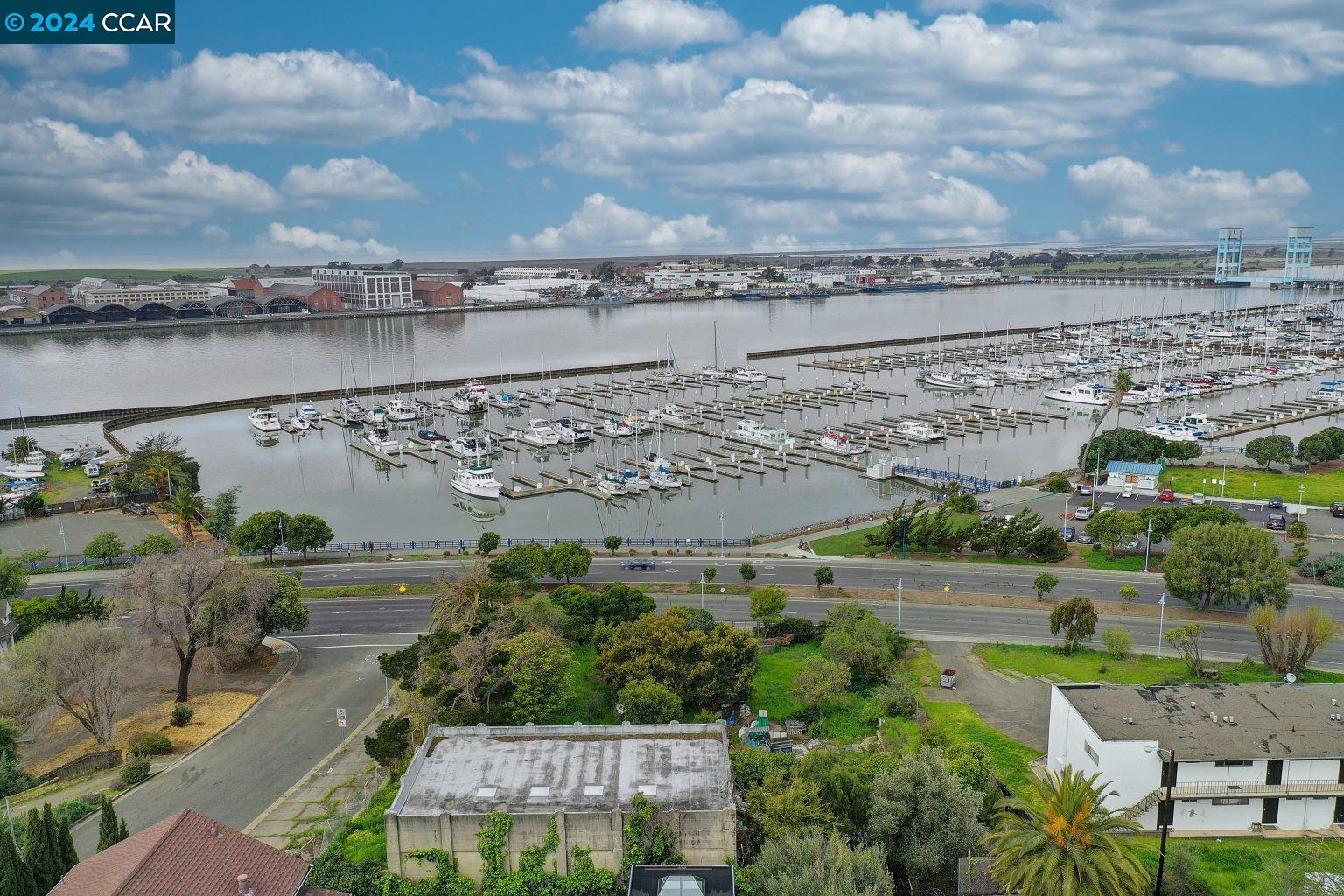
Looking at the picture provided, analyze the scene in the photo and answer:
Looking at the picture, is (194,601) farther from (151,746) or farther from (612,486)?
(612,486)

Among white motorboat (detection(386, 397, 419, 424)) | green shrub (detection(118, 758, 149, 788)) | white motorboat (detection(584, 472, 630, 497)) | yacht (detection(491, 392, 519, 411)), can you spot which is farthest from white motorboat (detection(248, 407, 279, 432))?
green shrub (detection(118, 758, 149, 788))

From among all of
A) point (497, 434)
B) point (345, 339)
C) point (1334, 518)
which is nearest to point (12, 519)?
point (497, 434)

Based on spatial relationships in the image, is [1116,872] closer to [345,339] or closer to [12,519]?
[12,519]

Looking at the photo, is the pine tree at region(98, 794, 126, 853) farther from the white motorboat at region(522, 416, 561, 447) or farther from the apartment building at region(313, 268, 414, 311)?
the apartment building at region(313, 268, 414, 311)

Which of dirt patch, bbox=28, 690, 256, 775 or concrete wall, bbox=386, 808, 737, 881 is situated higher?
concrete wall, bbox=386, 808, 737, 881

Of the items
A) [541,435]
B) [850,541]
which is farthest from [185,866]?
[541,435]

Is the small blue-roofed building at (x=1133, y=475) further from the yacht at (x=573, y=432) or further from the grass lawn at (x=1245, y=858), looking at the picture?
the yacht at (x=573, y=432)

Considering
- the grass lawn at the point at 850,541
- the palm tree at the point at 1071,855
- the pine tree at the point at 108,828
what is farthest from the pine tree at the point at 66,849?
the grass lawn at the point at 850,541
